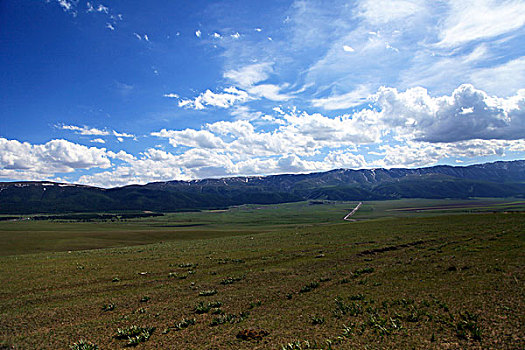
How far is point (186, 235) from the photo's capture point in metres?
96.6

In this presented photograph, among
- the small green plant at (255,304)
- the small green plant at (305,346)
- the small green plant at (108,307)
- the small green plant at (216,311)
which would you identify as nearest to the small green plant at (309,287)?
the small green plant at (255,304)

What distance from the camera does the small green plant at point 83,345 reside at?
46.4 feet

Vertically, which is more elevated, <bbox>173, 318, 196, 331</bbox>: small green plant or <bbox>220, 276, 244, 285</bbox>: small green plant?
<bbox>173, 318, 196, 331</bbox>: small green plant

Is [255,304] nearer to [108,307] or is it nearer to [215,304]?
[215,304]

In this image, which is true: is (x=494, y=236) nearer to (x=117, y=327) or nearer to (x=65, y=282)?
(x=117, y=327)

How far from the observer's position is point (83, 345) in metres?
14.6

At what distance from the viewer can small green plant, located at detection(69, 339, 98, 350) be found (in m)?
14.1

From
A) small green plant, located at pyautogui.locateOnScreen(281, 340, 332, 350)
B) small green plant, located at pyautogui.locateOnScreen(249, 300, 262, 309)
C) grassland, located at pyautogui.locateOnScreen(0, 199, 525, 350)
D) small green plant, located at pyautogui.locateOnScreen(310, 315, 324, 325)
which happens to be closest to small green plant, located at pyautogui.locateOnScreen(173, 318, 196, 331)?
grassland, located at pyautogui.locateOnScreen(0, 199, 525, 350)

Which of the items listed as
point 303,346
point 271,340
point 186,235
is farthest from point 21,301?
point 186,235

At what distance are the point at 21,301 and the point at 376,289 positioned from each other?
86.7 feet

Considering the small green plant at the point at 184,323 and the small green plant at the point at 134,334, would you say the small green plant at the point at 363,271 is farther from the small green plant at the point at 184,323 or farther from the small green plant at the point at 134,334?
the small green plant at the point at 134,334

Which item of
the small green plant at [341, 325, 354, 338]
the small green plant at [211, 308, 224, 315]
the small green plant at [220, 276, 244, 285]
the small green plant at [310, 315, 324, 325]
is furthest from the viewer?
the small green plant at [220, 276, 244, 285]

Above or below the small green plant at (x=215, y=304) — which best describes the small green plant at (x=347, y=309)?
above

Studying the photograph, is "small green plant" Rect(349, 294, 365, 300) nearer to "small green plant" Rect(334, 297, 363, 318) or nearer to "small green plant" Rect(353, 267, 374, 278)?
"small green plant" Rect(334, 297, 363, 318)
